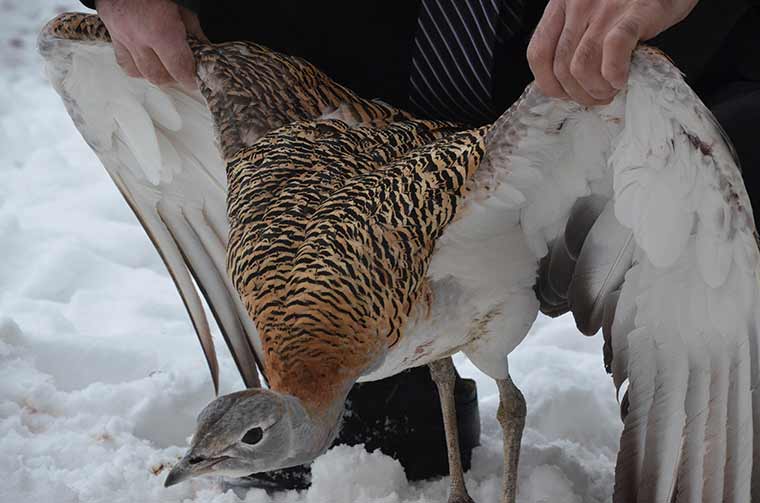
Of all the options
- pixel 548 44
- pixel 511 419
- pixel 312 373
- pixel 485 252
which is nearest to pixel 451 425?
pixel 511 419

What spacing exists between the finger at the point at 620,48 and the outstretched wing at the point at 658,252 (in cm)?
2

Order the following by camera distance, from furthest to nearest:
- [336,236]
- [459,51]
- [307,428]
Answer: [459,51] → [336,236] → [307,428]

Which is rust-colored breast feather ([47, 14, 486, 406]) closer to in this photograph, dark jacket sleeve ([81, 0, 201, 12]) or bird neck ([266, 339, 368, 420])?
bird neck ([266, 339, 368, 420])

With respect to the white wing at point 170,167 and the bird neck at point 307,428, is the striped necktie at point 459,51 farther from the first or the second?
the bird neck at point 307,428

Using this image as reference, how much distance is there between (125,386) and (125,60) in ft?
3.82

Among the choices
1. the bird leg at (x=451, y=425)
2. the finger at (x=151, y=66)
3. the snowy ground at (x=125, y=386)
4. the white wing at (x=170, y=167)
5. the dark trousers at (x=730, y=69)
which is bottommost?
the snowy ground at (x=125, y=386)

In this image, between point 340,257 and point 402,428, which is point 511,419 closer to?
point 402,428

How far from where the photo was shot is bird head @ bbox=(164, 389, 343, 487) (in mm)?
1869

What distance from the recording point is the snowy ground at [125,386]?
9.30 ft

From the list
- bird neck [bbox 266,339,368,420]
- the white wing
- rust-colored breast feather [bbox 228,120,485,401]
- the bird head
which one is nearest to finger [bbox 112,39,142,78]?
the white wing

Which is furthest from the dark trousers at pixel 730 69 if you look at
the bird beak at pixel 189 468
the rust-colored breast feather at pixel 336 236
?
the bird beak at pixel 189 468

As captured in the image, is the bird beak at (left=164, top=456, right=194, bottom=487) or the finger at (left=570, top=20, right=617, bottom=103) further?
the bird beak at (left=164, top=456, right=194, bottom=487)

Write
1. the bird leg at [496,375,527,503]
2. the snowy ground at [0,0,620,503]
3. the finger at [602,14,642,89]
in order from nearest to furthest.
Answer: the finger at [602,14,642,89] < the bird leg at [496,375,527,503] < the snowy ground at [0,0,620,503]

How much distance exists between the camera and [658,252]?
1.95m
